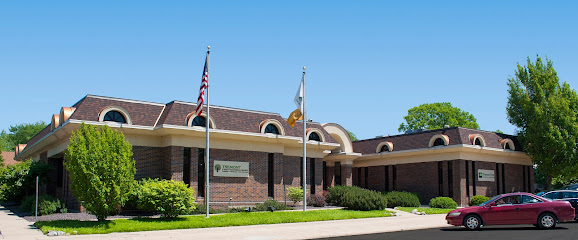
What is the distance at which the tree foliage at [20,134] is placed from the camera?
8956cm

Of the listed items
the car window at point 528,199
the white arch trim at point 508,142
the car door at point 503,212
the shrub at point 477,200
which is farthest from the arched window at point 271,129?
the white arch trim at point 508,142

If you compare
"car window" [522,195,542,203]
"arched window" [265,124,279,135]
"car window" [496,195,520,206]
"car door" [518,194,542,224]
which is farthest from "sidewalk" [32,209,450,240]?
"arched window" [265,124,279,135]

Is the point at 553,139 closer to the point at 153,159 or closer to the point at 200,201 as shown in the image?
the point at 200,201

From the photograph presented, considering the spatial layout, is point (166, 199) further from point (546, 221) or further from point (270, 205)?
point (546, 221)

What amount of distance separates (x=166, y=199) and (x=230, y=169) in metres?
7.31

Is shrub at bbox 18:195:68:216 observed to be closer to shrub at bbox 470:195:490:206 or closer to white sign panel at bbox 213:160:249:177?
white sign panel at bbox 213:160:249:177

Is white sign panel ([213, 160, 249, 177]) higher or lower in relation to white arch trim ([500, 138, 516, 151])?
lower

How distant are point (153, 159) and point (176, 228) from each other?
803 centimetres

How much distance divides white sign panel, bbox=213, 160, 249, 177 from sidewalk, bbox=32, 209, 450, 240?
24.2 feet

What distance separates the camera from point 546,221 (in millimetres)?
19688

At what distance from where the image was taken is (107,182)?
1967 centimetres

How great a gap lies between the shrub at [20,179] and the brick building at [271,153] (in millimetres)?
1237

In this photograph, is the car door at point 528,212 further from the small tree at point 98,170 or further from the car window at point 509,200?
the small tree at point 98,170

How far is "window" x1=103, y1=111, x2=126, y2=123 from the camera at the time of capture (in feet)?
86.2
